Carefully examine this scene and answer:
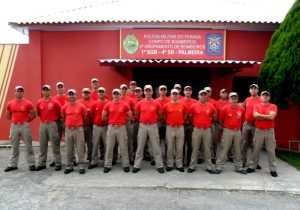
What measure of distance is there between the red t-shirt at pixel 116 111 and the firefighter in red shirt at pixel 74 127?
1.74 ft

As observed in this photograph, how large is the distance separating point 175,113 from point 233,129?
1.32 metres

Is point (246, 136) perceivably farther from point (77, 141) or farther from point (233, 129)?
point (77, 141)

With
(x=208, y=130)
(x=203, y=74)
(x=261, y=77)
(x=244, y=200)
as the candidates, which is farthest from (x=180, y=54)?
(x=244, y=200)

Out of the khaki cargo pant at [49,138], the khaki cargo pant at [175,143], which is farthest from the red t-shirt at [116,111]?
the khaki cargo pant at [49,138]

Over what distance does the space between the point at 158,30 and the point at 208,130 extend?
4.35 meters

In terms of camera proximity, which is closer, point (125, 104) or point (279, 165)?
point (125, 104)

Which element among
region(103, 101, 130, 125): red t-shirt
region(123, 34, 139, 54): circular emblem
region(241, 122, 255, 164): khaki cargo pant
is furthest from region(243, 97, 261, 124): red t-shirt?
region(123, 34, 139, 54): circular emblem

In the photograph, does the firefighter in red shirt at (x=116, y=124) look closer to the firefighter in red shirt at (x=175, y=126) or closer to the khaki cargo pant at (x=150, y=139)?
the khaki cargo pant at (x=150, y=139)

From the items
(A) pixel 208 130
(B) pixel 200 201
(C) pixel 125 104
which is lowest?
(B) pixel 200 201

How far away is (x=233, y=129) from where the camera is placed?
24.1ft

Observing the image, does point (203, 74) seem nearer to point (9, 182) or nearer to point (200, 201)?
point (200, 201)

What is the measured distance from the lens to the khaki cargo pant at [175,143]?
7410 mm

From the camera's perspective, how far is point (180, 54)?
413 inches

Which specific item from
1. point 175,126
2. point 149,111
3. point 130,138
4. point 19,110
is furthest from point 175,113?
point 19,110
